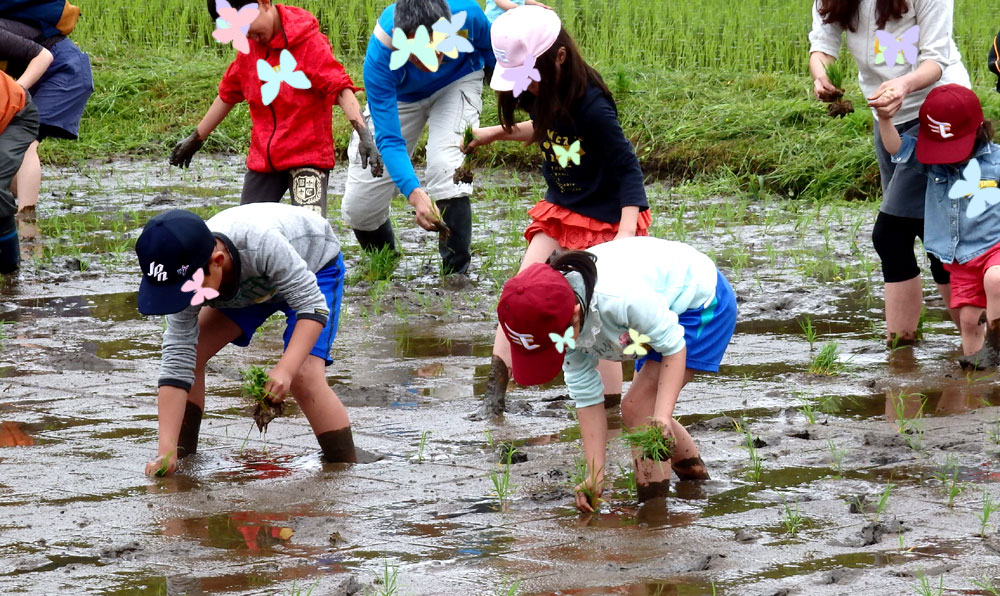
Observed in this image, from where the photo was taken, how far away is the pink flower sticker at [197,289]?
3.83m

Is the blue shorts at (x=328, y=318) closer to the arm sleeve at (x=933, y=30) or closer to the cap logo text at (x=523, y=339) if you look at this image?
the cap logo text at (x=523, y=339)

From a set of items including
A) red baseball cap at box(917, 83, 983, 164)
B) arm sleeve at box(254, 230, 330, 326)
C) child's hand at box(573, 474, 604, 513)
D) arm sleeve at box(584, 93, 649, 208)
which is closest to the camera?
child's hand at box(573, 474, 604, 513)

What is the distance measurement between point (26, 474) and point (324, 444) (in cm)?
90

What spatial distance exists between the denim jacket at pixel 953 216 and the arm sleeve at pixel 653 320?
2008 millimetres

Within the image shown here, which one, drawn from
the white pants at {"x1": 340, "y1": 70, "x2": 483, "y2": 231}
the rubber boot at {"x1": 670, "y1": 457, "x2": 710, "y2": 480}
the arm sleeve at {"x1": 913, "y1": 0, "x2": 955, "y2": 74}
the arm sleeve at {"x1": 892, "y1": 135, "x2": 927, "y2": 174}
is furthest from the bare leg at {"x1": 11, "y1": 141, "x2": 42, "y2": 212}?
the rubber boot at {"x1": 670, "y1": 457, "x2": 710, "y2": 480}

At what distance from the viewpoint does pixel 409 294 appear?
6.97m

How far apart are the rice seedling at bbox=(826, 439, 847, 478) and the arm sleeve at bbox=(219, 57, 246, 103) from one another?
10.1 feet

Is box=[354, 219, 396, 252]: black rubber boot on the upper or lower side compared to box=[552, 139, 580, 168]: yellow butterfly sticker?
lower

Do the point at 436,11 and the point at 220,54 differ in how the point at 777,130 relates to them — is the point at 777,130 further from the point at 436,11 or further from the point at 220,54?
the point at 220,54

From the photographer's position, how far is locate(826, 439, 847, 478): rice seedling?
4.04m

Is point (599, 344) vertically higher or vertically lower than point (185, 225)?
lower

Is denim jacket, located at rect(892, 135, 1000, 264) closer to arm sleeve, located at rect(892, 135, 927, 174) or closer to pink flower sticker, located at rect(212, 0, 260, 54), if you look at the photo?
arm sleeve, located at rect(892, 135, 927, 174)

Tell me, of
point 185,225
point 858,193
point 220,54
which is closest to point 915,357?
point 185,225

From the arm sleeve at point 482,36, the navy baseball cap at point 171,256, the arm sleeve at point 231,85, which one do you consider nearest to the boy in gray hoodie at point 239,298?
the navy baseball cap at point 171,256
